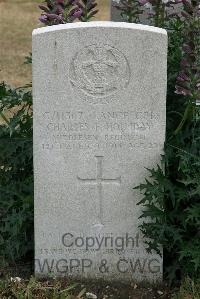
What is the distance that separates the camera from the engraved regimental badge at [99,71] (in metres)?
4.15

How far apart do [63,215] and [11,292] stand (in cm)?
55

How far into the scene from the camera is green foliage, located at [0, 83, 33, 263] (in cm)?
461

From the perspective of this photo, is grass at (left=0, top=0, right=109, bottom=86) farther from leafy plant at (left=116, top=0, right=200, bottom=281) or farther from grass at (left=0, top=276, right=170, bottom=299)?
grass at (left=0, top=276, right=170, bottom=299)

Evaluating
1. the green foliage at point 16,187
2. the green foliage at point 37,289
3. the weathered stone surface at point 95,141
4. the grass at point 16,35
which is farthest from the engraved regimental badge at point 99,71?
the grass at point 16,35

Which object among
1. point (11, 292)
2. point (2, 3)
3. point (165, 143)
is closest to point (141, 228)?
point (165, 143)

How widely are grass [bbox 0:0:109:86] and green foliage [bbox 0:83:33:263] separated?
248 cm

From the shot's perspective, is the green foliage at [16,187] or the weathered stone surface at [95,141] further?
the green foliage at [16,187]

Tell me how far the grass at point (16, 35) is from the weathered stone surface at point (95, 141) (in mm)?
3084

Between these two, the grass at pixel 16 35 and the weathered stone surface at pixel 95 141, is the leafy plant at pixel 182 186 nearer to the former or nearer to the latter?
the weathered stone surface at pixel 95 141

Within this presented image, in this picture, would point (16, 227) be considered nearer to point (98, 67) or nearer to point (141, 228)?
point (141, 228)

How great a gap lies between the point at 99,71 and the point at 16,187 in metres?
1.08

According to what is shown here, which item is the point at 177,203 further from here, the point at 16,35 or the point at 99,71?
the point at 16,35

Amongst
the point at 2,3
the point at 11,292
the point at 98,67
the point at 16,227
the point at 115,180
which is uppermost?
the point at 2,3

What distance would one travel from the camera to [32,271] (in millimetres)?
4648
